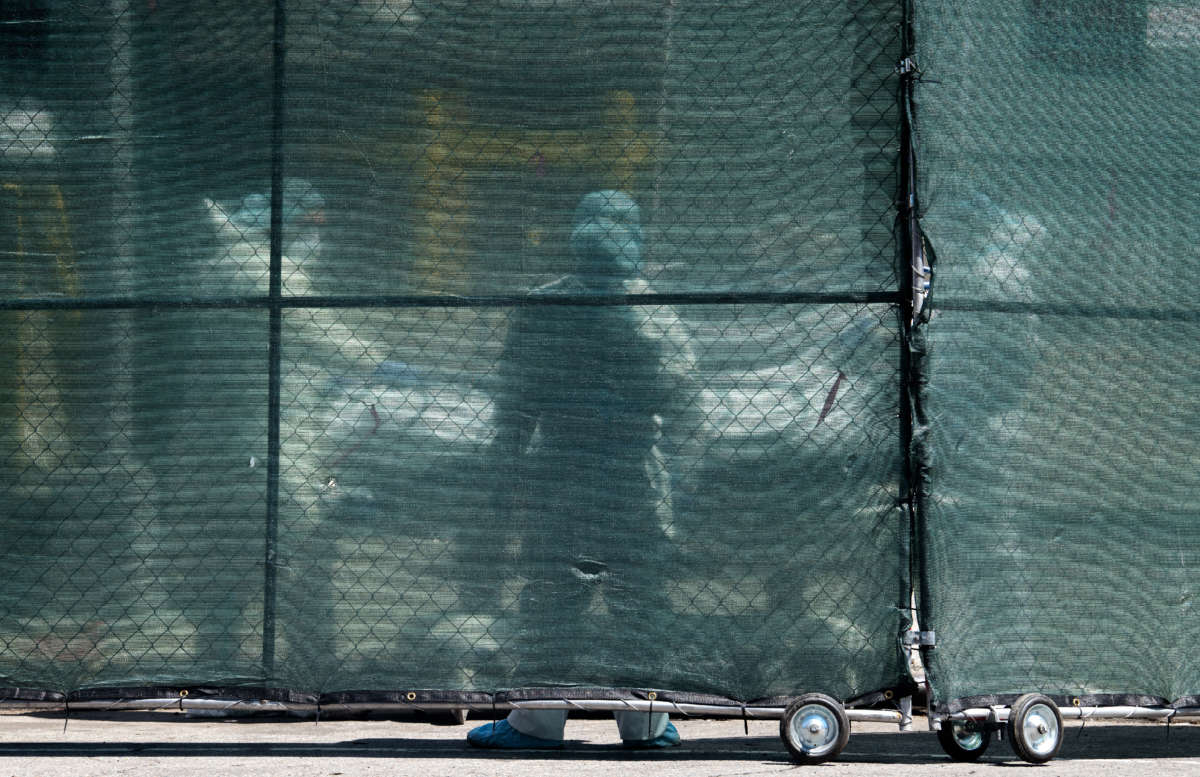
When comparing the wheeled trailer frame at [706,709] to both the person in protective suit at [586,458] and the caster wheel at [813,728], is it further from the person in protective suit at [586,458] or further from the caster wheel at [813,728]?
the person in protective suit at [586,458]

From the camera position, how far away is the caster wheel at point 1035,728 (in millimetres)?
5000

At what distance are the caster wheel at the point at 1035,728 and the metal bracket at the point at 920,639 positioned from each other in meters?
0.36

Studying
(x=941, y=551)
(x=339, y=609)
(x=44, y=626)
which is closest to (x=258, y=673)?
(x=339, y=609)

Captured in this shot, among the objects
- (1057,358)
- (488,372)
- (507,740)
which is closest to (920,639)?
(1057,358)

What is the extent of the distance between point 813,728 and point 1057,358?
1.54 metres

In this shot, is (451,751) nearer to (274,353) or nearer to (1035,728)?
(274,353)

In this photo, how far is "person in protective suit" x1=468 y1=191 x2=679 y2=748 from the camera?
5.12 m

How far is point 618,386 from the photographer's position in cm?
516

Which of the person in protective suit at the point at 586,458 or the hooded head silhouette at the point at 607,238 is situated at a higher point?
the hooded head silhouette at the point at 607,238

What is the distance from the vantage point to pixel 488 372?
17.0 feet

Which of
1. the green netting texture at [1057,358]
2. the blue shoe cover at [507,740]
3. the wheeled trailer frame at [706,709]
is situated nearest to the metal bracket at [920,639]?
the green netting texture at [1057,358]

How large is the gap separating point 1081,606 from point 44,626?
12.0ft

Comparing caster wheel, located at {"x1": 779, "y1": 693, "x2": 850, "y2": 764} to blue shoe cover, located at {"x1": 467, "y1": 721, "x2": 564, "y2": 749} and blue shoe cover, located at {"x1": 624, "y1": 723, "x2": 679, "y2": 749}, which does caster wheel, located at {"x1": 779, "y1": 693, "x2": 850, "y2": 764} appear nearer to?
blue shoe cover, located at {"x1": 624, "y1": 723, "x2": 679, "y2": 749}

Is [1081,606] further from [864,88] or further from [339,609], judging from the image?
[339,609]
